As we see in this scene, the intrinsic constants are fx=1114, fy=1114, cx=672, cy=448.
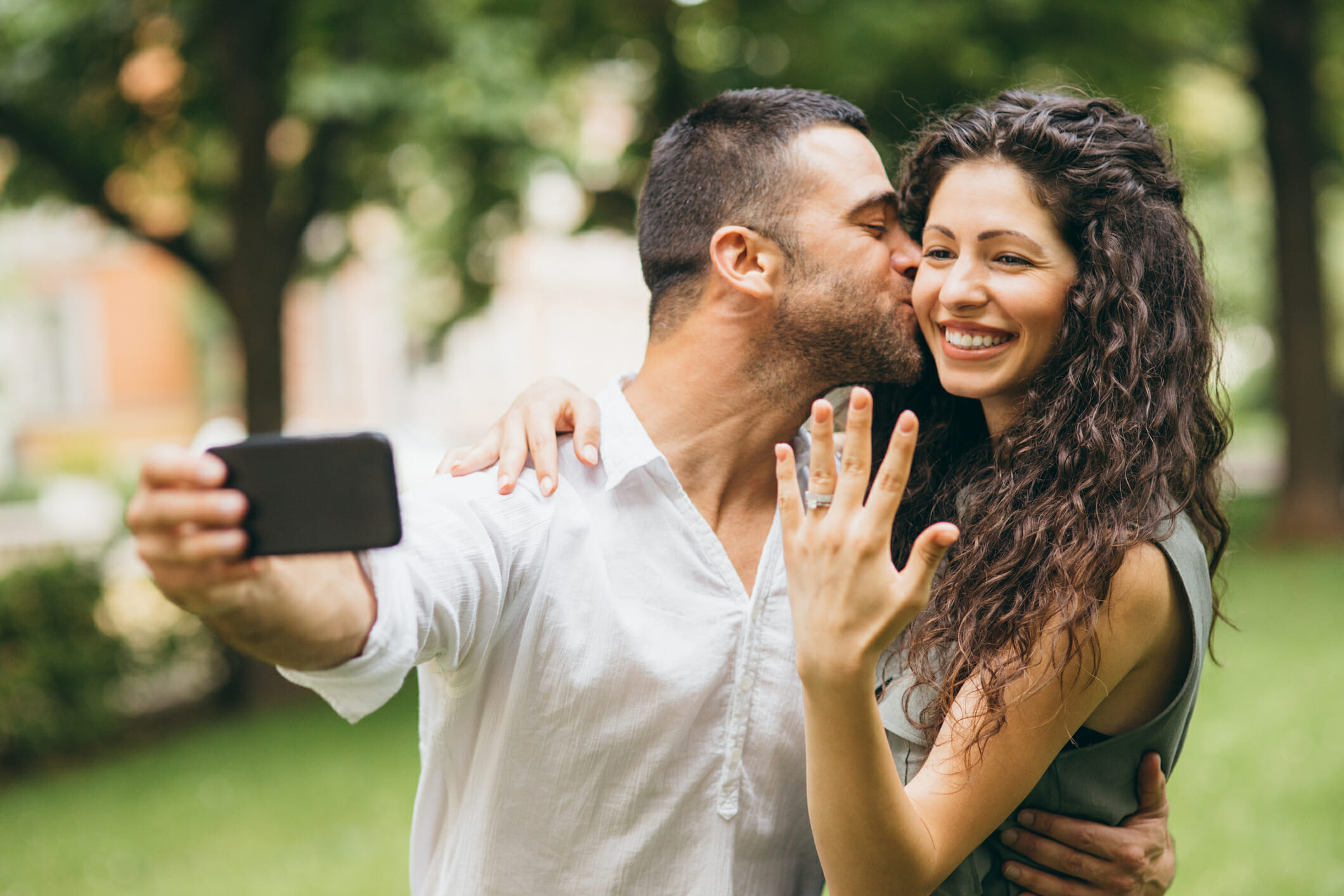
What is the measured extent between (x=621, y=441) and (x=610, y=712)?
1.89ft

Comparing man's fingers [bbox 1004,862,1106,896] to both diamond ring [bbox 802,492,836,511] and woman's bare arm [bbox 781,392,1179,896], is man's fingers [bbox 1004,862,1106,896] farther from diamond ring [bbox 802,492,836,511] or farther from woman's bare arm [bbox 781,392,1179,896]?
diamond ring [bbox 802,492,836,511]

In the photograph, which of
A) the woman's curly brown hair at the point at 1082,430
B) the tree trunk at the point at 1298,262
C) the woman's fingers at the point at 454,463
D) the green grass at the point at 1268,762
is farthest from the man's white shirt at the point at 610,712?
the tree trunk at the point at 1298,262

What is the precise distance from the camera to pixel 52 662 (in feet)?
26.6

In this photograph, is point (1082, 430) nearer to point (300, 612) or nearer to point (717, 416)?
point (717, 416)

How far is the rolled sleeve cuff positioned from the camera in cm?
155

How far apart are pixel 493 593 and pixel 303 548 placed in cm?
73

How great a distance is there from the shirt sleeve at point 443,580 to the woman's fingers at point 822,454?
0.63 m

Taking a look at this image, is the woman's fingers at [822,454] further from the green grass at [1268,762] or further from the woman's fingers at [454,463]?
the green grass at [1268,762]

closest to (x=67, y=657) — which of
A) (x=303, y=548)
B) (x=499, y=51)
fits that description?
(x=499, y=51)

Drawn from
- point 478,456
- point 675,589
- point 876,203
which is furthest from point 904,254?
point 478,456

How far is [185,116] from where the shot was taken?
9.64 m

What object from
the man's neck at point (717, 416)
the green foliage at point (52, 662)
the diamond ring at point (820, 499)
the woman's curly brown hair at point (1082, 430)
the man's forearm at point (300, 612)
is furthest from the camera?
the green foliage at point (52, 662)

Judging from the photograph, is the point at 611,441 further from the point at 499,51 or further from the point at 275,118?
the point at 275,118

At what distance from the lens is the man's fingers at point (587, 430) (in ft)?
7.60
